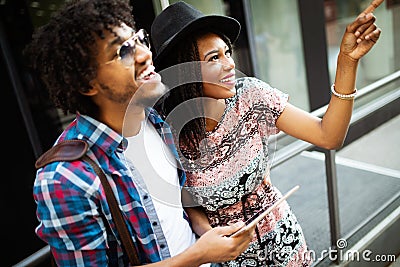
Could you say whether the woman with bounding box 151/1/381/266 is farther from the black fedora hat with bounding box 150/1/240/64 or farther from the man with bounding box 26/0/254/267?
the man with bounding box 26/0/254/267

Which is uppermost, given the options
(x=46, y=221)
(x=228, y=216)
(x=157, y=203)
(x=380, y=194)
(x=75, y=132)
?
(x=75, y=132)

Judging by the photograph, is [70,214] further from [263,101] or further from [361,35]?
[361,35]

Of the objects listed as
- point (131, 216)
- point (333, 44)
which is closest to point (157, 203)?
point (131, 216)

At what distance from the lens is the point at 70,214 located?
80 centimetres

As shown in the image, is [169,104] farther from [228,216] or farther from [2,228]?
[2,228]

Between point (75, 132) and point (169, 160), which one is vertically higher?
point (75, 132)

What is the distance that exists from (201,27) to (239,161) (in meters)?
0.41

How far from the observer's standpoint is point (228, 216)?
1.22 m

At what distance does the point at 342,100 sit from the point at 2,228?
257 centimetres

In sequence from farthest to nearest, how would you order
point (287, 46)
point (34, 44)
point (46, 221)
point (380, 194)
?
point (287, 46) < point (380, 194) < point (34, 44) < point (46, 221)

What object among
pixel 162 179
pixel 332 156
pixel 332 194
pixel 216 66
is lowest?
pixel 332 194

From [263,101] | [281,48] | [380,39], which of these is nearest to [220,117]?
[263,101]

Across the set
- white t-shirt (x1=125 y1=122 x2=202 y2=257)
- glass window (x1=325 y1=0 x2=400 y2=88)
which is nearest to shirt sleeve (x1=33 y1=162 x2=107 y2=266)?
white t-shirt (x1=125 y1=122 x2=202 y2=257)

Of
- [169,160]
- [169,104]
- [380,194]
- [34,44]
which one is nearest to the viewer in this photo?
[34,44]
